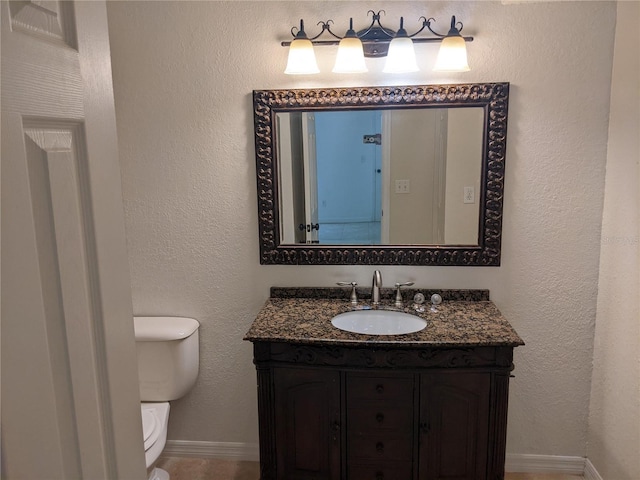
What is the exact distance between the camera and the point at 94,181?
75 cm

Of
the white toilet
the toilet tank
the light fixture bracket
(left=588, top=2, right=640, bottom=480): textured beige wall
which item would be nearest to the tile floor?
the white toilet

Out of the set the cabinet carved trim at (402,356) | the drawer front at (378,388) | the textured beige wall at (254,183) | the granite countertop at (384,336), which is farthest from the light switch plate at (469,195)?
the drawer front at (378,388)

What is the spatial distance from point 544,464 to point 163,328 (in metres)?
1.90

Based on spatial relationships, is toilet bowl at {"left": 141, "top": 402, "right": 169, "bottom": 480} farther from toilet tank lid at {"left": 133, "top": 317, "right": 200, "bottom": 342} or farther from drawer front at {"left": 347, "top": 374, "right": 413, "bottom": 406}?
drawer front at {"left": 347, "top": 374, "right": 413, "bottom": 406}

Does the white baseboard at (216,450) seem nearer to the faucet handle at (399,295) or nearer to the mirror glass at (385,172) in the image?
the faucet handle at (399,295)

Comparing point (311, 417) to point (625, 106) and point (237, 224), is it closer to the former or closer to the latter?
point (237, 224)

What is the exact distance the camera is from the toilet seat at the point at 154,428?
1.89 metres

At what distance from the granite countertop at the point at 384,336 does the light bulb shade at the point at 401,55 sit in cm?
96

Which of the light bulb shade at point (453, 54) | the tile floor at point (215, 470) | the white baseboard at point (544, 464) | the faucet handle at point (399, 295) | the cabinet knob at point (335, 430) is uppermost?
the light bulb shade at point (453, 54)

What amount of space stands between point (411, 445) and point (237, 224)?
1.19 metres

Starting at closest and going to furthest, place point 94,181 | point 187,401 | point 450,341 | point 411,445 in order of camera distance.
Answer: point 94,181
point 450,341
point 411,445
point 187,401

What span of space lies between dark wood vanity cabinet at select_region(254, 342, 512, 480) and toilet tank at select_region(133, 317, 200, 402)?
476mm

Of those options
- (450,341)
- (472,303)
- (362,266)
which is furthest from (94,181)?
(472,303)

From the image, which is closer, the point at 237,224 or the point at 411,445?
the point at 411,445
